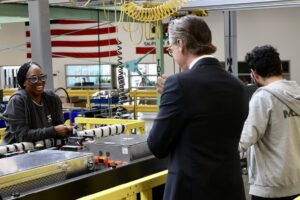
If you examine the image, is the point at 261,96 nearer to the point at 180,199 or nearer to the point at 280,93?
the point at 280,93

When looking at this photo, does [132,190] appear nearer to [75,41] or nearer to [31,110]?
[31,110]

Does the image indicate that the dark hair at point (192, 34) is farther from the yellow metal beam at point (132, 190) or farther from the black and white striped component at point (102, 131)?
the black and white striped component at point (102, 131)

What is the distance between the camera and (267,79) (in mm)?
2312

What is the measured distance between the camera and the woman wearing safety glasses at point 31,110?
9.93ft

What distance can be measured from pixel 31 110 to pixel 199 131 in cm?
183

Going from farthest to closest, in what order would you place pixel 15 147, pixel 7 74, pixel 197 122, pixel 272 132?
pixel 7 74 < pixel 15 147 < pixel 272 132 < pixel 197 122

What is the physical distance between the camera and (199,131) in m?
1.61

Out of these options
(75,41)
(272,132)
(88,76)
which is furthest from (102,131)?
(88,76)

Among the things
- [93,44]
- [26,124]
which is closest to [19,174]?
[26,124]

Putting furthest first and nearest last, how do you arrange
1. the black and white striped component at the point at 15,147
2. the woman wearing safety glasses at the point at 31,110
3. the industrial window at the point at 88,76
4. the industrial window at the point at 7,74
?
1. the industrial window at the point at 7,74
2. the industrial window at the point at 88,76
3. the woman wearing safety glasses at the point at 31,110
4. the black and white striped component at the point at 15,147

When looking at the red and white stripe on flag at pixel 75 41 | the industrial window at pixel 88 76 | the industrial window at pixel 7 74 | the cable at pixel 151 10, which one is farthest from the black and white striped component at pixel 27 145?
the industrial window at pixel 7 74

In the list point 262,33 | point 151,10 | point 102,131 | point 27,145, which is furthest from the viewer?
point 262,33

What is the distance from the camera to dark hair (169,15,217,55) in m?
1.65

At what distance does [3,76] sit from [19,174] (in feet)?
38.8
